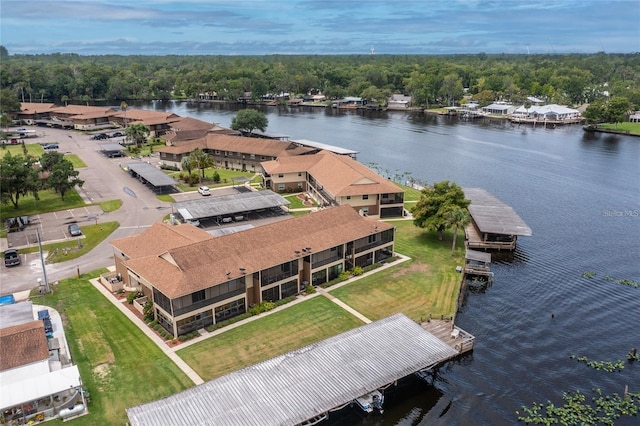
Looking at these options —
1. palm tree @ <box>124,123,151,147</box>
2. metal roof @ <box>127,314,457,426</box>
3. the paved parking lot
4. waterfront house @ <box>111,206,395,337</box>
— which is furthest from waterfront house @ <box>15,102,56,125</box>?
metal roof @ <box>127,314,457,426</box>

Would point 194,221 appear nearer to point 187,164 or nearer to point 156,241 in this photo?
point 156,241

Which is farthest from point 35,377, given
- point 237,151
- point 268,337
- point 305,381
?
point 237,151

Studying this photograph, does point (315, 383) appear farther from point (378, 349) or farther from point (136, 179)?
point (136, 179)

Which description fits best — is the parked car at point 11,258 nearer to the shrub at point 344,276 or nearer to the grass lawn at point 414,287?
the grass lawn at point 414,287

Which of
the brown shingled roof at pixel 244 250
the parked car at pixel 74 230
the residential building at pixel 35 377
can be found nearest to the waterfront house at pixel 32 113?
the parked car at pixel 74 230

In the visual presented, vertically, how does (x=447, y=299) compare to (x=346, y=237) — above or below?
below

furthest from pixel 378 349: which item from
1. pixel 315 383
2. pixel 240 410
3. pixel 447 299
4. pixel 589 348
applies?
pixel 589 348
